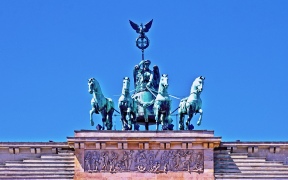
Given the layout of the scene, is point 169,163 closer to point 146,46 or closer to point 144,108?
point 144,108

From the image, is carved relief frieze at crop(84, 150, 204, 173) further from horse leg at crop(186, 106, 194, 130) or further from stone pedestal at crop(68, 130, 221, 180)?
horse leg at crop(186, 106, 194, 130)

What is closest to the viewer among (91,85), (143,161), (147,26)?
(143,161)

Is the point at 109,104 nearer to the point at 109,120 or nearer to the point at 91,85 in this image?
the point at 109,120

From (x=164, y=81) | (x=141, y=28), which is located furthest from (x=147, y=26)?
(x=164, y=81)

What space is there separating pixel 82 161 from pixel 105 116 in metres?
2.78

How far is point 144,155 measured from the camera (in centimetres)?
5256

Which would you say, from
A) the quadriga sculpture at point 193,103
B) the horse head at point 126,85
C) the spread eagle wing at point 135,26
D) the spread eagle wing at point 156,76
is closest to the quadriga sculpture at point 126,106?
the horse head at point 126,85

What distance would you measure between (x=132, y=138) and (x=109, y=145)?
111cm

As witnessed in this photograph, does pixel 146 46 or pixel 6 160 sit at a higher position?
pixel 146 46

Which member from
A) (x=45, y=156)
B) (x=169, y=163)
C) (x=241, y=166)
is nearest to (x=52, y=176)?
(x=45, y=156)

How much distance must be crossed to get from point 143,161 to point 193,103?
3667 mm

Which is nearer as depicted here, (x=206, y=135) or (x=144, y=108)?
(x=206, y=135)

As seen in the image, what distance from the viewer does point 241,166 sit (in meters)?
52.8

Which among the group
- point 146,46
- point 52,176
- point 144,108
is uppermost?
point 146,46
